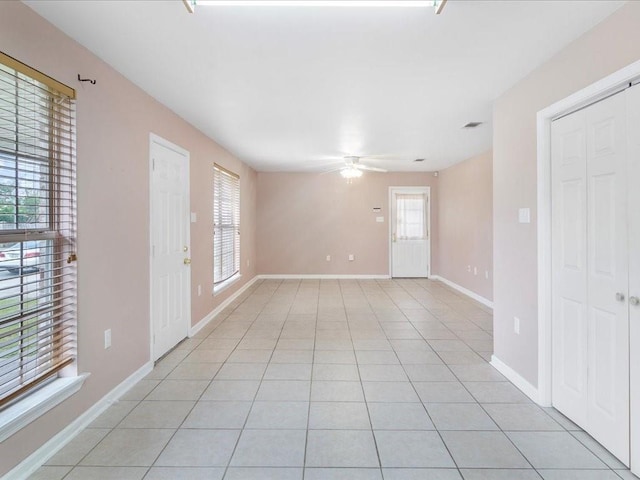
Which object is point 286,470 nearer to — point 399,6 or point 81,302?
point 81,302

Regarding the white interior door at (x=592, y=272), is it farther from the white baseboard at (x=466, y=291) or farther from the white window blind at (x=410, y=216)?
the white window blind at (x=410, y=216)

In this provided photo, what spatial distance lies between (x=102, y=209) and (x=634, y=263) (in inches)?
125

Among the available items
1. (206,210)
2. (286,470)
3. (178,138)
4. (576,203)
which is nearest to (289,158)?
(206,210)

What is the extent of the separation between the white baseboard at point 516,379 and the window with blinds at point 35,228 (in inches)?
122

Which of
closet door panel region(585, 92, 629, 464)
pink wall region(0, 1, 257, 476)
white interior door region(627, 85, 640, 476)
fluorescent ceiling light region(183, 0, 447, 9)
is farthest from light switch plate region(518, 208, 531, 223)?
pink wall region(0, 1, 257, 476)

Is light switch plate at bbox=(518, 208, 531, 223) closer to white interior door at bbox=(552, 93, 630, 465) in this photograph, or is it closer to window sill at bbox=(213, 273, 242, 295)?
white interior door at bbox=(552, 93, 630, 465)

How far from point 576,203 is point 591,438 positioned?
55.6 inches

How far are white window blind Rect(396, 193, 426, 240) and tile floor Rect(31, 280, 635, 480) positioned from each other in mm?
4015

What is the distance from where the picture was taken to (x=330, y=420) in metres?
2.29

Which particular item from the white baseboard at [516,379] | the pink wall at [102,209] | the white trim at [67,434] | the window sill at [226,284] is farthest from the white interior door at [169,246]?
the white baseboard at [516,379]

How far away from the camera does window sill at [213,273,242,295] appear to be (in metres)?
4.97

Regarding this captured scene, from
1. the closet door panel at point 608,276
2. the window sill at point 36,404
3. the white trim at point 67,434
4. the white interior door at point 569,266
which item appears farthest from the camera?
the white interior door at point 569,266

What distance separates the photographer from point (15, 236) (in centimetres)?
175

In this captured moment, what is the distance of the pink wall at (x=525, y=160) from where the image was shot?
1.90 metres
